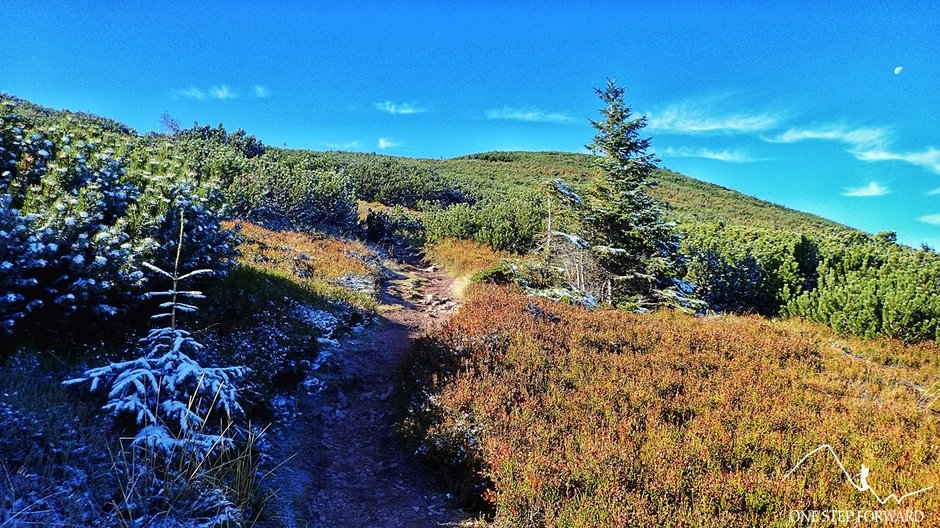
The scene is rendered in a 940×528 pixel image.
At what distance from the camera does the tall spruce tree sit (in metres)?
12.2

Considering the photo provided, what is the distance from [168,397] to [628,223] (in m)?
11.1

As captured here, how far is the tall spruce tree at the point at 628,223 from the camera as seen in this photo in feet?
39.9

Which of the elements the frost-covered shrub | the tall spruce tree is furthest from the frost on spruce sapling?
the tall spruce tree

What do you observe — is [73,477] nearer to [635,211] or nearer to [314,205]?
[635,211]

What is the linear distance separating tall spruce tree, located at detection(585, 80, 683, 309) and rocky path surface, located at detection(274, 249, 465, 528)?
6.37m

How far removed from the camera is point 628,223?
1251 centimetres

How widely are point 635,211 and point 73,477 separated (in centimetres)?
1199

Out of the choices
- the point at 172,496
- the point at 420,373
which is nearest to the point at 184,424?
the point at 172,496

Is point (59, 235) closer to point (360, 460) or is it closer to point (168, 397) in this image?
point (168, 397)

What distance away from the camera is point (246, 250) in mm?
11914

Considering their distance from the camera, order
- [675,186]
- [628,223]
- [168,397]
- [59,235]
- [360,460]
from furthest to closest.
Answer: [675,186] < [628,223] < [360,460] < [59,235] < [168,397]

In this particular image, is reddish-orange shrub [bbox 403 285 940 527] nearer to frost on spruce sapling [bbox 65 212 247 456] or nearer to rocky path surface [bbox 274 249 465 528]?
rocky path surface [bbox 274 249 465 528]

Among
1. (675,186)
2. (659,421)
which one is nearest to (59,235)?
(659,421)

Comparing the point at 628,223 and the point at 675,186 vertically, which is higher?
the point at 675,186
